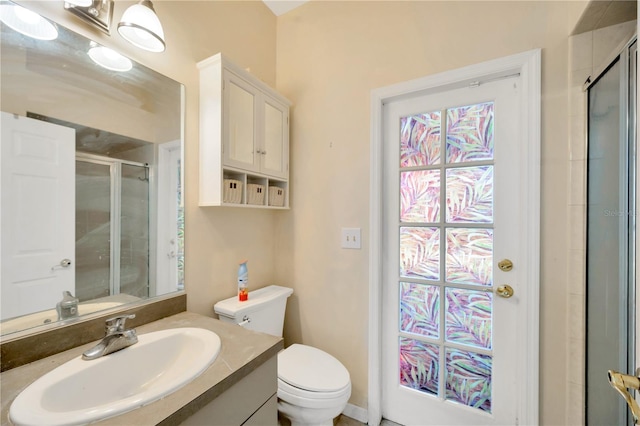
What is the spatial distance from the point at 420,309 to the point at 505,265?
1.59 ft

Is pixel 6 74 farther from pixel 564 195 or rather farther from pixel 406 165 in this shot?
pixel 564 195

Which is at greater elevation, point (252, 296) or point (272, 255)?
point (272, 255)

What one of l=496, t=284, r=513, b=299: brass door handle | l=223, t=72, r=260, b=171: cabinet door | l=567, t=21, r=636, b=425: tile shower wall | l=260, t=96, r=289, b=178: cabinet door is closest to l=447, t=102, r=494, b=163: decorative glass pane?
l=567, t=21, r=636, b=425: tile shower wall

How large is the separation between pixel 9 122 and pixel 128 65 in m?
0.47

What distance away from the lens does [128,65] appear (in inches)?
42.5

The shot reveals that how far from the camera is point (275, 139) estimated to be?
1.64m

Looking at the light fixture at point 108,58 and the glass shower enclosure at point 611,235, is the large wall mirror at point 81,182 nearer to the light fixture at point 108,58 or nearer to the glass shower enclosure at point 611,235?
the light fixture at point 108,58

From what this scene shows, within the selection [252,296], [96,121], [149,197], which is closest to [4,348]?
[149,197]

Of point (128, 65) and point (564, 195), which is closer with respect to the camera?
point (128, 65)

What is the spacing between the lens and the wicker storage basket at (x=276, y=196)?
166cm

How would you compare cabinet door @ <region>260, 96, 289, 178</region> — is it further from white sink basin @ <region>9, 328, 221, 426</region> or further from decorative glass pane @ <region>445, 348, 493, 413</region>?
decorative glass pane @ <region>445, 348, 493, 413</region>

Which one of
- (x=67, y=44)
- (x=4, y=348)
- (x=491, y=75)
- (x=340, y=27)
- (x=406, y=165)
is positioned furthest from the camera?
(x=340, y=27)

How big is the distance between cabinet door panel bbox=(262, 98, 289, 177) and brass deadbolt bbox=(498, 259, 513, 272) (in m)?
1.28

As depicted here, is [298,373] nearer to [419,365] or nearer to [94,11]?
[419,365]
